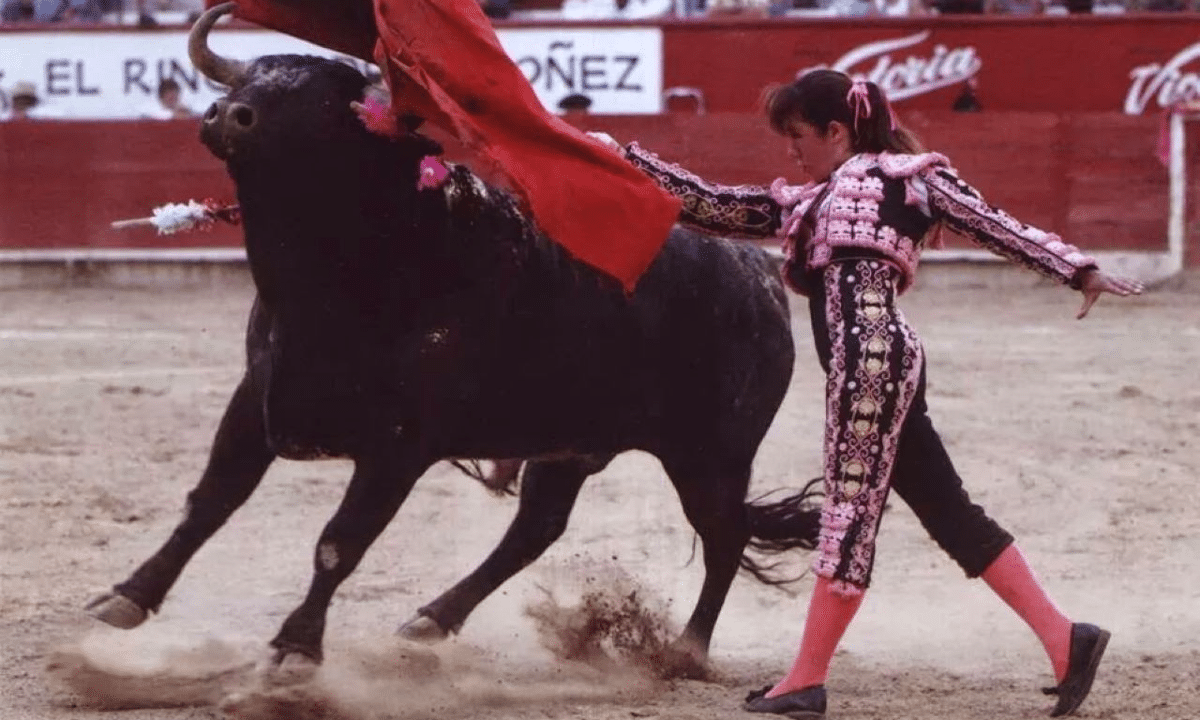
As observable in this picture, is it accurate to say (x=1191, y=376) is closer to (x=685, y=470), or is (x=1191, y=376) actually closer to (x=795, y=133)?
(x=685, y=470)

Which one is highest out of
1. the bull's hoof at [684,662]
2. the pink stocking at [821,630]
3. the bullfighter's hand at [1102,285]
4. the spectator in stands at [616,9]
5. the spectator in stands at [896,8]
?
the bullfighter's hand at [1102,285]

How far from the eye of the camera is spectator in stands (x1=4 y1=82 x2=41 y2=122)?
12.4 m

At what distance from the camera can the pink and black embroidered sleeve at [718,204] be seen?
3867 millimetres

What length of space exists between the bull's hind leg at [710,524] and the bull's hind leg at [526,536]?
219 millimetres

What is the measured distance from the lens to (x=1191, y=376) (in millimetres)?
8312

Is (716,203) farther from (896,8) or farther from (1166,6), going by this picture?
(1166,6)

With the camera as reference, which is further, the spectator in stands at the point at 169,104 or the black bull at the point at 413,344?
the spectator in stands at the point at 169,104

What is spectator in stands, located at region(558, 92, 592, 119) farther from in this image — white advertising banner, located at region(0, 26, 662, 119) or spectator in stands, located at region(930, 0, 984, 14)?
spectator in stands, located at region(930, 0, 984, 14)

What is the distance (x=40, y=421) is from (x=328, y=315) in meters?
3.66

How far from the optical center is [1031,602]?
383 cm

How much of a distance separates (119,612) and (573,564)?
5.23 feet

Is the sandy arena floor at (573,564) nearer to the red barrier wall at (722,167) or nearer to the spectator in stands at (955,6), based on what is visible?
the red barrier wall at (722,167)

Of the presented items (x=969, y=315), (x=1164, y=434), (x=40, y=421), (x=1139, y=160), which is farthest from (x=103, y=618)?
(x=1139, y=160)

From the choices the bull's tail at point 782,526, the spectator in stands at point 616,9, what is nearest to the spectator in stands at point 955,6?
the spectator in stands at point 616,9
